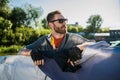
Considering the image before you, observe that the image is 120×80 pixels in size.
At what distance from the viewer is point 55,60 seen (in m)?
2.72

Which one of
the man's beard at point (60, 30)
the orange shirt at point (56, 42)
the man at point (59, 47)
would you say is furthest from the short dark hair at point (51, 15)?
the orange shirt at point (56, 42)

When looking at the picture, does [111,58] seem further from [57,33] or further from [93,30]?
[93,30]

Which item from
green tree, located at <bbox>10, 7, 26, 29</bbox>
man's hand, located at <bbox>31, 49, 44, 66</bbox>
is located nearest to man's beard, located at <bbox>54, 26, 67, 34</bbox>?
man's hand, located at <bbox>31, 49, 44, 66</bbox>

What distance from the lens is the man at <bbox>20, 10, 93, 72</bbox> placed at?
260 cm

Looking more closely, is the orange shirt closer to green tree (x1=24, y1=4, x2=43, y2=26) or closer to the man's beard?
the man's beard

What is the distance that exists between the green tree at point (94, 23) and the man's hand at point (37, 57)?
2551 inches

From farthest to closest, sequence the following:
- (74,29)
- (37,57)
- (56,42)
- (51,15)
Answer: (74,29) → (51,15) → (56,42) → (37,57)

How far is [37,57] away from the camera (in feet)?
9.04

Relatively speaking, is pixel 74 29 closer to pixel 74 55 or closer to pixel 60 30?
pixel 60 30

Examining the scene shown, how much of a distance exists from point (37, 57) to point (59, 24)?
498mm

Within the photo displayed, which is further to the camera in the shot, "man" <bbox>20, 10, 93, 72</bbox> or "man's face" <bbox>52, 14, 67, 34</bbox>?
"man's face" <bbox>52, 14, 67, 34</bbox>

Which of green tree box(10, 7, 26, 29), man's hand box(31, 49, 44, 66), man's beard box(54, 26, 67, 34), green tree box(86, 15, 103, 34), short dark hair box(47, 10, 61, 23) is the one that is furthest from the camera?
green tree box(86, 15, 103, 34)

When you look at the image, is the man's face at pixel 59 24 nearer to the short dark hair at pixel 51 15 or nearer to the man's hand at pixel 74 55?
the short dark hair at pixel 51 15

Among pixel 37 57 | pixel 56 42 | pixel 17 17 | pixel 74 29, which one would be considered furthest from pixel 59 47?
pixel 74 29
